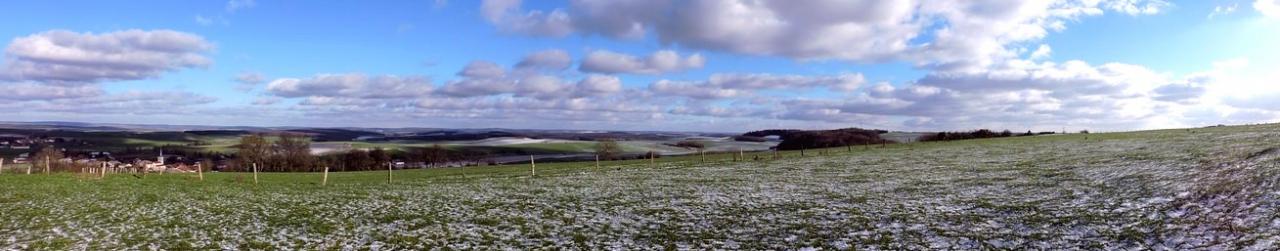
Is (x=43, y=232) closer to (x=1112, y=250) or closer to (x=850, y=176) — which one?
(x=1112, y=250)

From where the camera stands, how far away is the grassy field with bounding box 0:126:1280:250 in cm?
2159

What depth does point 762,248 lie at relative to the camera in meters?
20.9

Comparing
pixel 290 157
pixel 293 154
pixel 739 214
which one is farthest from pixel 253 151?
pixel 739 214

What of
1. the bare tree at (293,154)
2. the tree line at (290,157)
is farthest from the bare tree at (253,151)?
the bare tree at (293,154)

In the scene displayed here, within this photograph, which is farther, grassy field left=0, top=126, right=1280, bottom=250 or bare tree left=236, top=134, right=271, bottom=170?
bare tree left=236, top=134, right=271, bottom=170

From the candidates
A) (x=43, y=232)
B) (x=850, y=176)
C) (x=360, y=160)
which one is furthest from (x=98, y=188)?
(x=360, y=160)

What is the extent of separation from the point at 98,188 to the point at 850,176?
5212 cm

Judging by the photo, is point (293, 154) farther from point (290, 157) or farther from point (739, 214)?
point (739, 214)

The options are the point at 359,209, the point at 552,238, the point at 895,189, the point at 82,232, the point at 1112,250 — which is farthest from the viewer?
the point at 895,189

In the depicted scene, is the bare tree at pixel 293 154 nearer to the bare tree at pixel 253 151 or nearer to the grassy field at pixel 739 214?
the bare tree at pixel 253 151

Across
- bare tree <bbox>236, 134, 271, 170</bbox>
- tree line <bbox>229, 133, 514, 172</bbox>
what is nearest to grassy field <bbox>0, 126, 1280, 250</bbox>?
tree line <bbox>229, 133, 514, 172</bbox>

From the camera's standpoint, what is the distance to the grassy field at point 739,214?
2159 centimetres

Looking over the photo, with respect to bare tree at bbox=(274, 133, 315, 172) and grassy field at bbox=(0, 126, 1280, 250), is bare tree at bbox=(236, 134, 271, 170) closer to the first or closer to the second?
bare tree at bbox=(274, 133, 315, 172)

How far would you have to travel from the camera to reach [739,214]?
1117 inches
